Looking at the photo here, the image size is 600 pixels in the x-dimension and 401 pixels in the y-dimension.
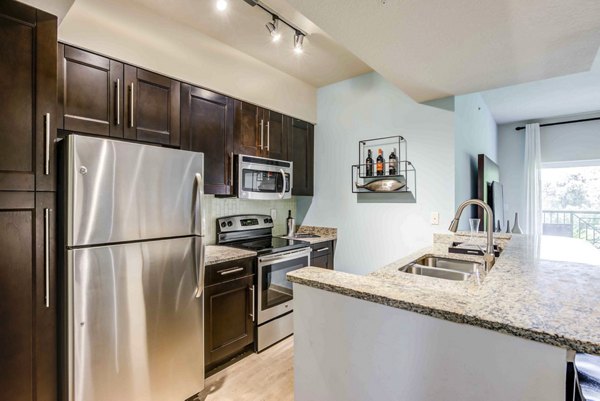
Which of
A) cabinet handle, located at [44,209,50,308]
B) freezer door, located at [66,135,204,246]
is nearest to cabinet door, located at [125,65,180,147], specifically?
freezer door, located at [66,135,204,246]

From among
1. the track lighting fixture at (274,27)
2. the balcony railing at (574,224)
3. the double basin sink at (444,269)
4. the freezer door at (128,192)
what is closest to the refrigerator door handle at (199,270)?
the freezer door at (128,192)

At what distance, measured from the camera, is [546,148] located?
4805mm

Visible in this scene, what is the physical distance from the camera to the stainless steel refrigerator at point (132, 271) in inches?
55.0

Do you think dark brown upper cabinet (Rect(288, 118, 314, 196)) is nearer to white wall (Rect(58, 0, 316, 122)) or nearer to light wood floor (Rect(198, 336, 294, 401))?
white wall (Rect(58, 0, 316, 122))

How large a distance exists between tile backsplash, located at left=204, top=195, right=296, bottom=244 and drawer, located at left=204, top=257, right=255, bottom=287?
0.57 meters

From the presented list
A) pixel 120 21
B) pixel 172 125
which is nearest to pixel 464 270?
pixel 172 125

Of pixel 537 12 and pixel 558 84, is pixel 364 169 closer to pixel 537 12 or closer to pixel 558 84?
pixel 537 12

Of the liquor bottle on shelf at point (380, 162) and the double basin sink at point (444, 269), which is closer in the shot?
the double basin sink at point (444, 269)

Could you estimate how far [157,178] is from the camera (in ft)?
5.54

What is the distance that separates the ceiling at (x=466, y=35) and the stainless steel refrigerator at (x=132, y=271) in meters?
1.18

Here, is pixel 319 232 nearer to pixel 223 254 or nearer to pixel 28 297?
pixel 223 254

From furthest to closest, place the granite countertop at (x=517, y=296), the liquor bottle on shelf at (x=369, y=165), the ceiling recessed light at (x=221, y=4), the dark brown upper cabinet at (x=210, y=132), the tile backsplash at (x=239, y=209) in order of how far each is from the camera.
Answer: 1. the liquor bottle on shelf at (x=369, y=165)
2. the tile backsplash at (x=239, y=209)
3. the dark brown upper cabinet at (x=210, y=132)
4. the ceiling recessed light at (x=221, y=4)
5. the granite countertop at (x=517, y=296)

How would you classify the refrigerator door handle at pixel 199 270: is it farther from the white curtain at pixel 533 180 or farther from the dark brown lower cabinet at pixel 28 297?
the white curtain at pixel 533 180

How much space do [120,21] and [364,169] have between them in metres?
2.35
